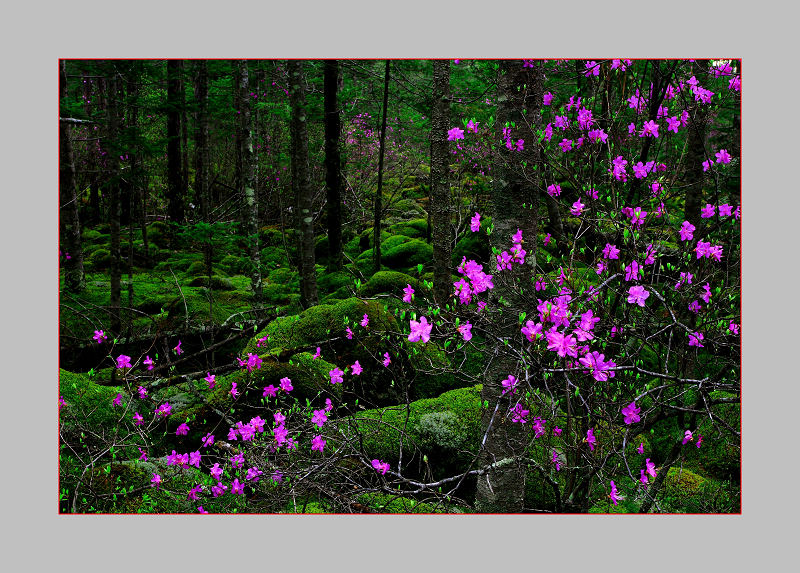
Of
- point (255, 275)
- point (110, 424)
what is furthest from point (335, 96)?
point (110, 424)

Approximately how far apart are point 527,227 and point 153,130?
1511cm

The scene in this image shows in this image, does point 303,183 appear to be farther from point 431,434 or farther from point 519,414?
point 519,414

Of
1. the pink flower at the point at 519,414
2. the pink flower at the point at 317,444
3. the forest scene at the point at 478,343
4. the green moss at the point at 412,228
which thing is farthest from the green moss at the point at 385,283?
the pink flower at the point at 519,414

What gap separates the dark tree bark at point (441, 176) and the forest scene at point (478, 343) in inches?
1.5

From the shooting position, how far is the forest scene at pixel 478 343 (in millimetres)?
3340

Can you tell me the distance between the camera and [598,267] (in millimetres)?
3596

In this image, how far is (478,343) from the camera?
275 inches

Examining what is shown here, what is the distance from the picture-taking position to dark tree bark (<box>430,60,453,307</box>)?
6.93m

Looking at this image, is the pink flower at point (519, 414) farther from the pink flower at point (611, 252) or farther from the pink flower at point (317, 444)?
the pink flower at point (317, 444)

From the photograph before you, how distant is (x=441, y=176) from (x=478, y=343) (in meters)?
2.25

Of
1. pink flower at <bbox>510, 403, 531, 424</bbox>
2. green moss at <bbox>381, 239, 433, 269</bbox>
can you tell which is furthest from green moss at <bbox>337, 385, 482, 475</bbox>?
green moss at <bbox>381, 239, 433, 269</bbox>

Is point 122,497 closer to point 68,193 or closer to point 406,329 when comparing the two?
point 406,329

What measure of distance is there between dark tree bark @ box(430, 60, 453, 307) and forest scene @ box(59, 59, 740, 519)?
0.04 meters

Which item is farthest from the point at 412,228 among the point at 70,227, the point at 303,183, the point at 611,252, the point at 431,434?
the point at 611,252
